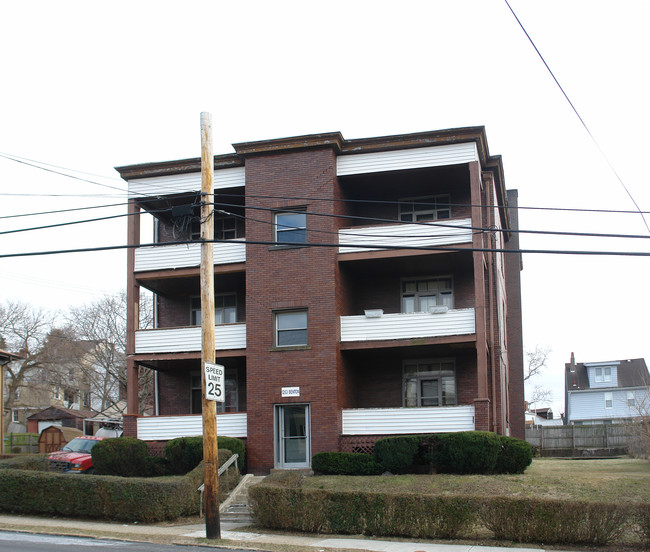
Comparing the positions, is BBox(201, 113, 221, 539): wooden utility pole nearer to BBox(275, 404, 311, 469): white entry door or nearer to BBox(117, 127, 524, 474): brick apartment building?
BBox(117, 127, 524, 474): brick apartment building

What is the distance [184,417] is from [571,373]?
4928cm

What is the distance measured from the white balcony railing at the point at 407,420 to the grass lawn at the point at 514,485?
2227mm

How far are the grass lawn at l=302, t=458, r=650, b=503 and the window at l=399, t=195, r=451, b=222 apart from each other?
944 centimetres

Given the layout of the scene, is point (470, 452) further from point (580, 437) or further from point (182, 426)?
point (580, 437)

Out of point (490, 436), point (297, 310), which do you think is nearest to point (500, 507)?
point (490, 436)

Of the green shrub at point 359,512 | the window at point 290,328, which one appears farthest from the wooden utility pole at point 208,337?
the window at point 290,328

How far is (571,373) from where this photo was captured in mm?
67688

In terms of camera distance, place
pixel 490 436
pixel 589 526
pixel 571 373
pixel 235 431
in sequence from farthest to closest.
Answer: pixel 571 373
pixel 235 431
pixel 490 436
pixel 589 526

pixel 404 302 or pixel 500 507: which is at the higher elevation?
pixel 404 302

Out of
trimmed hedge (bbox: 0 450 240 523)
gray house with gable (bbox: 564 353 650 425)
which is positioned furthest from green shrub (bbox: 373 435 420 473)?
gray house with gable (bbox: 564 353 650 425)

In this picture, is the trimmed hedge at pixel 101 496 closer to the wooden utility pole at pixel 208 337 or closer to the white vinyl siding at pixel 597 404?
the wooden utility pole at pixel 208 337

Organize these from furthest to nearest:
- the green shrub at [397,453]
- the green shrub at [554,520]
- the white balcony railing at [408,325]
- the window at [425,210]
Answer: the window at [425,210], the white balcony railing at [408,325], the green shrub at [397,453], the green shrub at [554,520]

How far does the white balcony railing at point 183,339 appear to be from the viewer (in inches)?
1036

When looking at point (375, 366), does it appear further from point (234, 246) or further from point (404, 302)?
point (234, 246)
